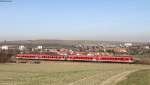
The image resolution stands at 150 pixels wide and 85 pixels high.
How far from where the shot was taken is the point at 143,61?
8381 centimetres

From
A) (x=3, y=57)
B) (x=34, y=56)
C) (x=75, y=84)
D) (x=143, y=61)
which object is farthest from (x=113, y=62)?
(x=75, y=84)

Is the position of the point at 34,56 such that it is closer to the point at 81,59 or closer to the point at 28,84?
the point at 81,59

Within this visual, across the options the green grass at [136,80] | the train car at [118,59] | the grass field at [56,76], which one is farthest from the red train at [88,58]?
the green grass at [136,80]

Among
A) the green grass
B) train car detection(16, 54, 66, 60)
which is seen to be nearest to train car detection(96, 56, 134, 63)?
train car detection(16, 54, 66, 60)

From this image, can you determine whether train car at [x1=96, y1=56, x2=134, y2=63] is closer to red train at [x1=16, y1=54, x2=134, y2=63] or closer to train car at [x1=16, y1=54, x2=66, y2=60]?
red train at [x1=16, y1=54, x2=134, y2=63]

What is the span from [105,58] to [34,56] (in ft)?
84.0

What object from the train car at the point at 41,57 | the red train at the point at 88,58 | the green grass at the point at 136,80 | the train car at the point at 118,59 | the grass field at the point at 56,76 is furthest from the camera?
the train car at the point at 41,57

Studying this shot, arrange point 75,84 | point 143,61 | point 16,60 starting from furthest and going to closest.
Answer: point 16,60, point 143,61, point 75,84

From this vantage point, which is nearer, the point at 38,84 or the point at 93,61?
the point at 38,84

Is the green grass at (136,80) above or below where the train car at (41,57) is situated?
above

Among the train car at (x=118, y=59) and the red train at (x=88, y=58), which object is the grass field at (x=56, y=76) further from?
the red train at (x=88, y=58)

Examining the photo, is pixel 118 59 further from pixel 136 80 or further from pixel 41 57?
pixel 136 80

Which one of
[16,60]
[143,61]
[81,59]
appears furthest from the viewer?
[16,60]

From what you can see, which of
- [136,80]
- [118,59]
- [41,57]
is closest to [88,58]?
[118,59]
